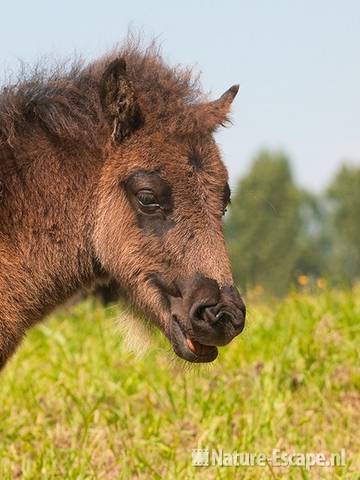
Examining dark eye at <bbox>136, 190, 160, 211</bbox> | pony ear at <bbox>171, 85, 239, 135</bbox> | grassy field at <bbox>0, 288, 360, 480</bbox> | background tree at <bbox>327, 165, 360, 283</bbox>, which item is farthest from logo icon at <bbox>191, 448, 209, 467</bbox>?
background tree at <bbox>327, 165, 360, 283</bbox>

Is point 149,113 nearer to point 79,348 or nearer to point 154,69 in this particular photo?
point 154,69

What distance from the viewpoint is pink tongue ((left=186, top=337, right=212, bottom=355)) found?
4.27 metres

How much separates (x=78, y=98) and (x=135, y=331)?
130 centimetres

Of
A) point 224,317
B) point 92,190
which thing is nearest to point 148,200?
point 92,190

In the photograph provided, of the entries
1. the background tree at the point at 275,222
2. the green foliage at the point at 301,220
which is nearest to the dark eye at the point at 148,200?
the background tree at the point at 275,222

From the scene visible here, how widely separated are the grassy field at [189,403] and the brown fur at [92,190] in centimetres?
67

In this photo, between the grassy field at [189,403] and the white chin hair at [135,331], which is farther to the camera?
the grassy field at [189,403]

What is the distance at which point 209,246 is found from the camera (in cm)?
431

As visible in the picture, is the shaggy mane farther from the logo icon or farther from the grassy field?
the logo icon

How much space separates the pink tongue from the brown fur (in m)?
0.22

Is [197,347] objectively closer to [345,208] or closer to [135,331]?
[135,331]

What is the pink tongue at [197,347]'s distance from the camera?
14.0ft

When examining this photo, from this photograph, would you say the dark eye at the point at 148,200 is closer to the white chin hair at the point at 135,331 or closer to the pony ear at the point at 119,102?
the pony ear at the point at 119,102

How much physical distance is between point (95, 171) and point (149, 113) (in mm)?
408
